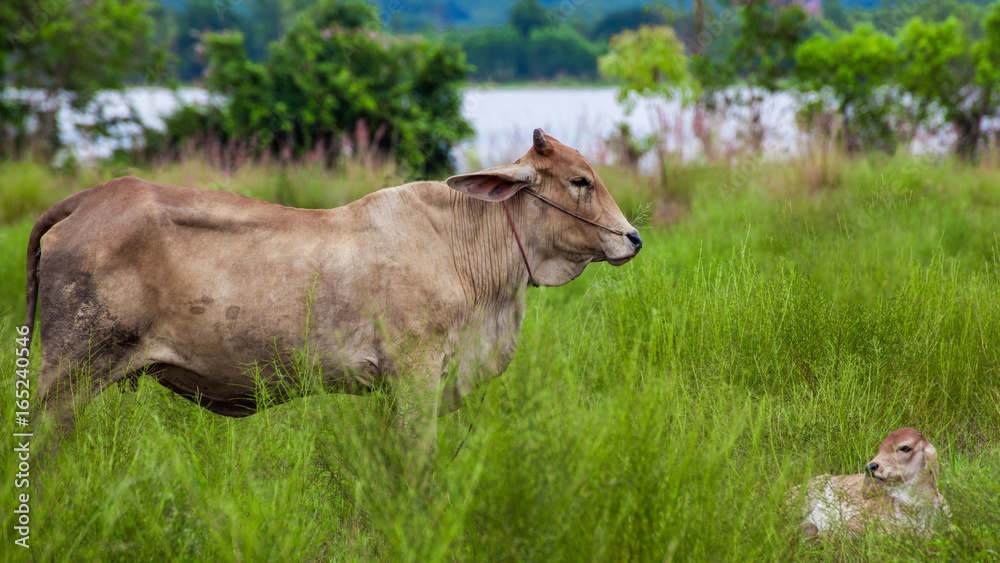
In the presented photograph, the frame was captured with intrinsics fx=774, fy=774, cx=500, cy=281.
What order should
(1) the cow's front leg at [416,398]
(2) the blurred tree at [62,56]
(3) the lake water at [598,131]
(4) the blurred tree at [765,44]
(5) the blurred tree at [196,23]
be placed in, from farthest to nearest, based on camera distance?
(5) the blurred tree at [196,23] < (2) the blurred tree at [62,56] < (4) the blurred tree at [765,44] < (3) the lake water at [598,131] < (1) the cow's front leg at [416,398]

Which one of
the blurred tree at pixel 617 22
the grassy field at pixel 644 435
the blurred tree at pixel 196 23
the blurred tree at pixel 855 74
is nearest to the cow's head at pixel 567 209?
the grassy field at pixel 644 435

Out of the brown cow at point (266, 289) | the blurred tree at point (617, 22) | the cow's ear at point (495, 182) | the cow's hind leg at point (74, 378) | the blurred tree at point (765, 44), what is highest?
the blurred tree at point (617, 22)

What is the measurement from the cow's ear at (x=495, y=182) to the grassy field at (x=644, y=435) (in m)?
0.67

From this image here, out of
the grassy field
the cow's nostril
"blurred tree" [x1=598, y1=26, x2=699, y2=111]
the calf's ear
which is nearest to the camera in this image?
the grassy field

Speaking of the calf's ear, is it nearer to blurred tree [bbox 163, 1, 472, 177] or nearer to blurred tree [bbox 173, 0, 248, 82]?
blurred tree [bbox 163, 1, 472, 177]

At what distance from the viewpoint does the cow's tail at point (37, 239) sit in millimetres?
3125

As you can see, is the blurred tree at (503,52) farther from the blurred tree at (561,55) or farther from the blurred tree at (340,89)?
the blurred tree at (340,89)

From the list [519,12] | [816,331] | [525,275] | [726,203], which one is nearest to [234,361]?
[525,275]

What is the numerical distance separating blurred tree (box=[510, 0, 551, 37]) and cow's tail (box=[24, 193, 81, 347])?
2121cm

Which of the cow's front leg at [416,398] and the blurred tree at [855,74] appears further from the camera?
the blurred tree at [855,74]

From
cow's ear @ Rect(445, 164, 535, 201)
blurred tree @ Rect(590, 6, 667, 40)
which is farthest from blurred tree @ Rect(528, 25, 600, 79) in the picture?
cow's ear @ Rect(445, 164, 535, 201)

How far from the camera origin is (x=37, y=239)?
3146 mm

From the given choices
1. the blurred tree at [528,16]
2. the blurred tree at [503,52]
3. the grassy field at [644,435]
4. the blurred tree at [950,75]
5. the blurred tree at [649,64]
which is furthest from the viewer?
the blurred tree at [503,52]

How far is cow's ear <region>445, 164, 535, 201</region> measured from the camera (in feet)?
10.7
